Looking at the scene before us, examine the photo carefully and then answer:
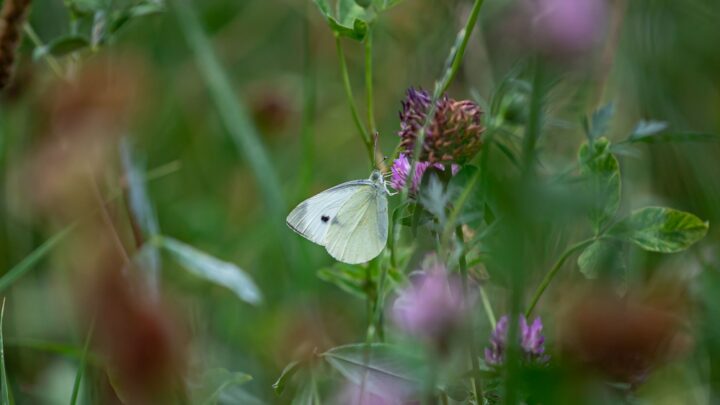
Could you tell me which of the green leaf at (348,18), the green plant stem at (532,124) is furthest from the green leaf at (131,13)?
the green plant stem at (532,124)

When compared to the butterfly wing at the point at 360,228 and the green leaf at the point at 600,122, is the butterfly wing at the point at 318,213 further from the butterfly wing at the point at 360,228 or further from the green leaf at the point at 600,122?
the green leaf at the point at 600,122

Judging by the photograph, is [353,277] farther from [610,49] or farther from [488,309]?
[610,49]

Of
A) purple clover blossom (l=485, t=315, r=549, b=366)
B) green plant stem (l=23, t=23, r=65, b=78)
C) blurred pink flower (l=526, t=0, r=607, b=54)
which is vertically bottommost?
purple clover blossom (l=485, t=315, r=549, b=366)

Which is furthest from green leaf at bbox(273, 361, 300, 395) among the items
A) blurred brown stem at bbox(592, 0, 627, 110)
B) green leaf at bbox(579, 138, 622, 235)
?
blurred brown stem at bbox(592, 0, 627, 110)

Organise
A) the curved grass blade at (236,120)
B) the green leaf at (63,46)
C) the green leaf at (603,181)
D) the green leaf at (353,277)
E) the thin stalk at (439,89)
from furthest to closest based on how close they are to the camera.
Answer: the curved grass blade at (236,120) → the green leaf at (63,46) → the green leaf at (353,277) → the green leaf at (603,181) → the thin stalk at (439,89)

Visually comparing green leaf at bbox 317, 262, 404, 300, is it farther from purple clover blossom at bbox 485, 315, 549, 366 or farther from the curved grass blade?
the curved grass blade

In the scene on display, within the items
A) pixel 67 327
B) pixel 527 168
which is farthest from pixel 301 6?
pixel 527 168
